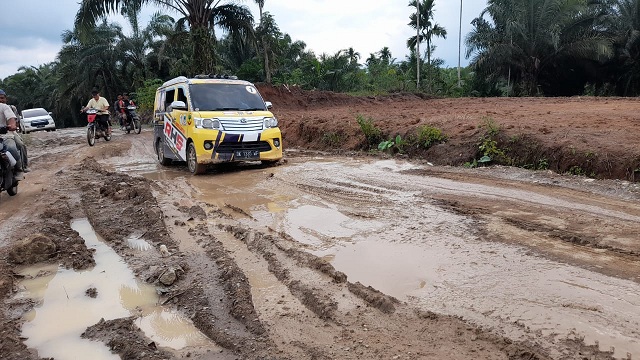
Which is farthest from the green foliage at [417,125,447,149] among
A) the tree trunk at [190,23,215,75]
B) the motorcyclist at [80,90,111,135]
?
the tree trunk at [190,23,215,75]

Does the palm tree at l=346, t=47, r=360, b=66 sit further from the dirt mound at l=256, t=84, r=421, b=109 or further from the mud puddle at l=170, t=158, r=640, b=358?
the mud puddle at l=170, t=158, r=640, b=358

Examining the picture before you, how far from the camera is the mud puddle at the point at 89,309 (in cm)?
313

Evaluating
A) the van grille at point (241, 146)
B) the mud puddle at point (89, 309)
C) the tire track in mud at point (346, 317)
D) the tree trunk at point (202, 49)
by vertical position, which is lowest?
the mud puddle at point (89, 309)

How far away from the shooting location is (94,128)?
15.6 meters

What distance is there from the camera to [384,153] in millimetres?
10789

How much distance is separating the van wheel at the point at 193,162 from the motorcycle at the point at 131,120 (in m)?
10.7

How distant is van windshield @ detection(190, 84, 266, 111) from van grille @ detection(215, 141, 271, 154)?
870mm

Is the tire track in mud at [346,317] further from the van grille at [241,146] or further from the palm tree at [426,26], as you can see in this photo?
the palm tree at [426,26]

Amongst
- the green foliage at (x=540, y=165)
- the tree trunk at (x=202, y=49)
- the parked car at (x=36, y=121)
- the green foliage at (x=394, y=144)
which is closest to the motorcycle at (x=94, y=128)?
the tree trunk at (x=202, y=49)

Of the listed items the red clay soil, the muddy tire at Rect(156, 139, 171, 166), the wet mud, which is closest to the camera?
the wet mud

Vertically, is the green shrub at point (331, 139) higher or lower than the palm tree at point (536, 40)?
lower

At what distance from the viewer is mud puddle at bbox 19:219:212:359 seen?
3.13 metres

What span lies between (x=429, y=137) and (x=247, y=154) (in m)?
3.76

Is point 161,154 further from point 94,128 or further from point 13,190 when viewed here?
point 94,128
